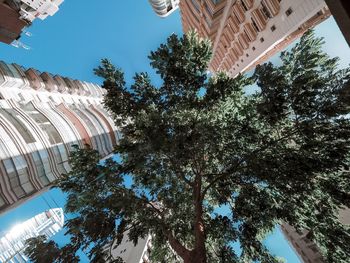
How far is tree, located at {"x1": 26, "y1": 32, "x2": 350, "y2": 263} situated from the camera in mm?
9031

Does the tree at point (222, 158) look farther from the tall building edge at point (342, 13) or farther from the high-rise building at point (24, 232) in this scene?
the high-rise building at point (24, 232)

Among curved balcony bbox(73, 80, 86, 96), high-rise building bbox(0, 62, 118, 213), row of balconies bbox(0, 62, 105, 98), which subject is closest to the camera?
high-rise building bbox(0, 62, 118, 213)

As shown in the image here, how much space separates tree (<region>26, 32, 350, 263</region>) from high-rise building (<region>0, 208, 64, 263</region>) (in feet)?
117

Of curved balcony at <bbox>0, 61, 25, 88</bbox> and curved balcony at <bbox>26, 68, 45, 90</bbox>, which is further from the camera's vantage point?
curved balcony at <bbox>26, 68, 45, 90</bbox>

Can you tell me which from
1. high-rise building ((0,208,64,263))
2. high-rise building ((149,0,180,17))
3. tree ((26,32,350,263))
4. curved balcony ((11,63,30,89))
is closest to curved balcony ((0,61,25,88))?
curved balcony ((11,63,30,89))

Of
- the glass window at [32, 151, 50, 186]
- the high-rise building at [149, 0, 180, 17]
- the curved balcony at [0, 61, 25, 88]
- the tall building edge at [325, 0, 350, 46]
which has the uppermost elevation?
the high-rise building at [149, 0, 180, 17]

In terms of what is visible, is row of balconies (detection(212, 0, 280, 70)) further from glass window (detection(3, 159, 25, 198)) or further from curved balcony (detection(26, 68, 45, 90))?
glass window (detection(3, 159, 25, 198))

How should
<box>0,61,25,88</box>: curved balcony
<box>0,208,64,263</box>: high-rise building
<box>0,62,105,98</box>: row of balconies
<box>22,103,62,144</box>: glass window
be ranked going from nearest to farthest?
<box>22,103,62,144</box>: glass window, <box>0,61,25,88</box>: curved balcony, <box>0,62,105,98</box>: row of balconies, <box>0,208,64,263</box>: high-rise building

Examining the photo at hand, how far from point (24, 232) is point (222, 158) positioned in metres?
65.0

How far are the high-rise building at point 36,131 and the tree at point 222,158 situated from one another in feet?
18.4

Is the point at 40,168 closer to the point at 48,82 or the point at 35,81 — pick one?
the point at 35,81

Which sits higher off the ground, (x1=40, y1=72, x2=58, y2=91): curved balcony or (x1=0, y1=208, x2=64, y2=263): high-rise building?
(x1=40, y1=72, x2=58, y2=91): curved balcony

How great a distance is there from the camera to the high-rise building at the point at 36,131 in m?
13.8

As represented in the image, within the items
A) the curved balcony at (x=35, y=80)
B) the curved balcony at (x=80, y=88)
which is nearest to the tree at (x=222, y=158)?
the curved balcony at (x=35, y=80)
